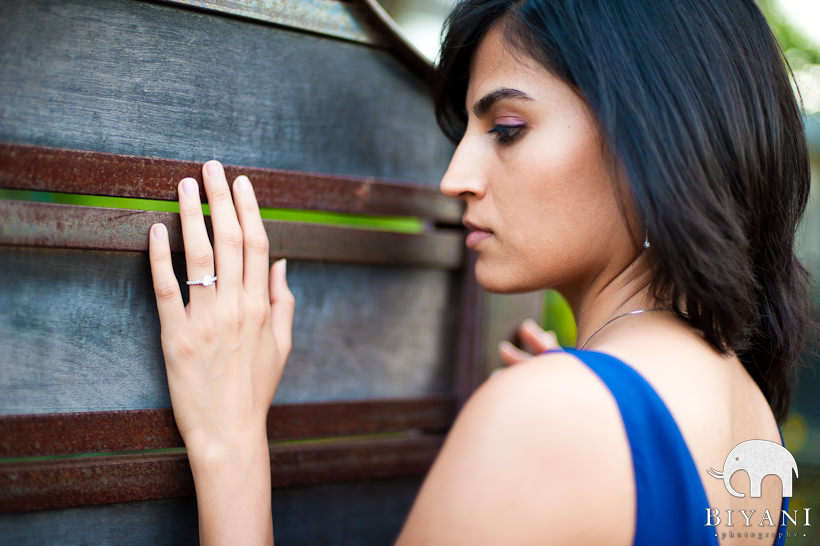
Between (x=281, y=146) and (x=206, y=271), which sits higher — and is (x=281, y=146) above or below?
above

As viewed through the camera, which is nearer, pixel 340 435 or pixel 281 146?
pixel 281 146

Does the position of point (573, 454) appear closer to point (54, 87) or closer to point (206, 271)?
point (206, 271)

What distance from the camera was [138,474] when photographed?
4.16 feet

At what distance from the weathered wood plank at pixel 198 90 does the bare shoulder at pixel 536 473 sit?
765 mm

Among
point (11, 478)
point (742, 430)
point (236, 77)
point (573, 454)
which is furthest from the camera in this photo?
point (236, 77)

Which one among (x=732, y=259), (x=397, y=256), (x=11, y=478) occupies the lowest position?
(x=11, y=478)

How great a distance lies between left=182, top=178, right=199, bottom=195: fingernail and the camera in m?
A: 1.23

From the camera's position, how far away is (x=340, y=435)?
156 centimetres

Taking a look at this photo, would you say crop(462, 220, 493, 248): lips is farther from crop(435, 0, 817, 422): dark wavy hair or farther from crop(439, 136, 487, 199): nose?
crop(435, 0, 817, 422): dark wavy hair

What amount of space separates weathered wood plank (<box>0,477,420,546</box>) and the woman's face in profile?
64cm

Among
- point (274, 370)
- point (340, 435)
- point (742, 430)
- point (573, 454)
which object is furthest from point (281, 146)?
point (742, 430)

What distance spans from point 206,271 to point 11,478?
484 mm

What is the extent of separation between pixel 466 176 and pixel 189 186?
21.6 inches
